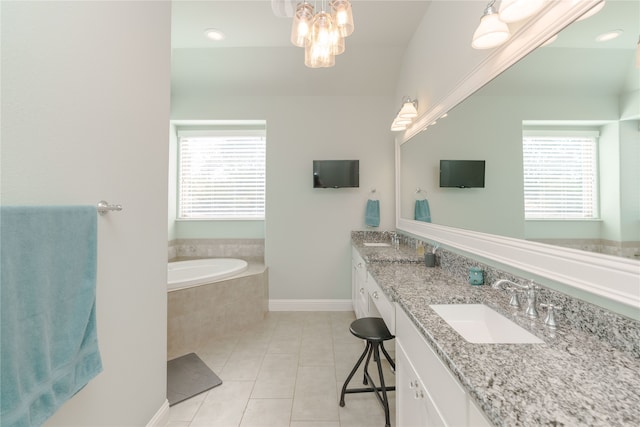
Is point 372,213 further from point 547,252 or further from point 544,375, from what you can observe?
point 544,375

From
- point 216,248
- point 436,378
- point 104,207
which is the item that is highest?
point 104,207

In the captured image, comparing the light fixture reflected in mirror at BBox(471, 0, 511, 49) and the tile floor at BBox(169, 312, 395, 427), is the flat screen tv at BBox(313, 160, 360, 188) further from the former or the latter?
the light fixture reflected in mirror at BBox(471, 0, 511, 49)

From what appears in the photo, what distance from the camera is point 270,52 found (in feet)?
9.71

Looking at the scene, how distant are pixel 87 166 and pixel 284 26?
7.72 ft

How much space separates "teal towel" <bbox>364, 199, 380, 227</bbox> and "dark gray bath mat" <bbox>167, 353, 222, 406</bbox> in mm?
2258

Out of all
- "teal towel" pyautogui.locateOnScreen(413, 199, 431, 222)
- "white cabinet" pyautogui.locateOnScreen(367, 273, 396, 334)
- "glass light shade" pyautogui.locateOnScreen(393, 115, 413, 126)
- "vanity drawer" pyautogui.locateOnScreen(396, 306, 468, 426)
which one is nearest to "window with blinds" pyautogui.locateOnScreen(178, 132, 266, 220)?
"glass light shade" pyautogui.locateOnScreen(393, 115, 413, 126)

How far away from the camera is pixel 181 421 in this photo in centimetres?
164

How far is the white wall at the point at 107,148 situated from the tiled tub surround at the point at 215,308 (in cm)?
101

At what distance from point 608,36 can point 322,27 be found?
1.22 metres

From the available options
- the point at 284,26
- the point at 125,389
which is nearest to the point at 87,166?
the point at 125,389

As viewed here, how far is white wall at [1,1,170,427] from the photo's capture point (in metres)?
0.82

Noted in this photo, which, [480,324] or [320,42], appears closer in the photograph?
[480,324]

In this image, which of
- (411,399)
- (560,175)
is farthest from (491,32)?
(411,399)

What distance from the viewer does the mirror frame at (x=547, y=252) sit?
827 mm
